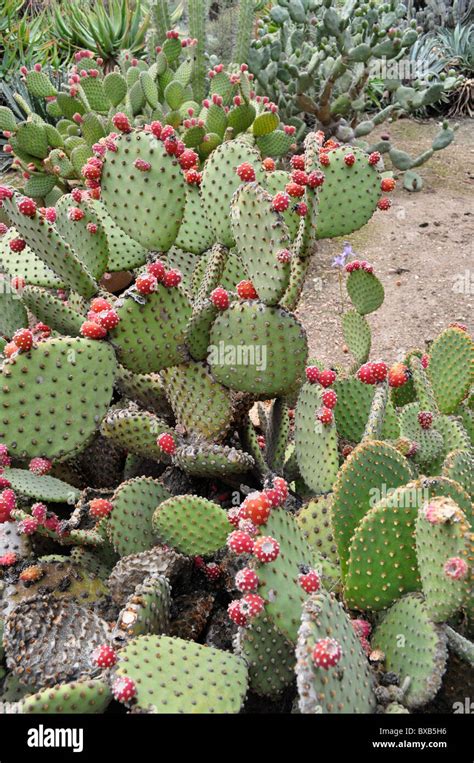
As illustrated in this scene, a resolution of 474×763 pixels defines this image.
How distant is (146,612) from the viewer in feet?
5.55

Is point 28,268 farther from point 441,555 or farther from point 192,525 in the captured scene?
point 441,555

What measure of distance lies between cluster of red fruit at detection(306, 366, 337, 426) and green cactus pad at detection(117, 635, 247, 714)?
0.76 meters

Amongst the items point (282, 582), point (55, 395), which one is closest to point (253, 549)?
point (282, 582)

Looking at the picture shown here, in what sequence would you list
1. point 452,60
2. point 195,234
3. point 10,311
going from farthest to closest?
point 452,60, point 195,234, point 10,311

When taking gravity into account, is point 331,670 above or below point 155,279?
below

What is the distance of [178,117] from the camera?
5.29 meters

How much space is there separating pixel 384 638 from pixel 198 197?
1876 mm

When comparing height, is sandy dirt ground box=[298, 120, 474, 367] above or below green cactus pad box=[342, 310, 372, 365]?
below

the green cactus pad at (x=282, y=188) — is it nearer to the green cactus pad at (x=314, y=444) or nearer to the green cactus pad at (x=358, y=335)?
the green cactus pad at (x=358, y=335)

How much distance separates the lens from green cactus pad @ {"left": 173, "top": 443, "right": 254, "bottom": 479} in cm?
205

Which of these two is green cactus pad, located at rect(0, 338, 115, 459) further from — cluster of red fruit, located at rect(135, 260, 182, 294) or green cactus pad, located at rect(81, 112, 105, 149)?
green cactus pad, located at rect(81, 112, 105, 149)

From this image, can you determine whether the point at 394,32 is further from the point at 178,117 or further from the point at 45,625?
the point at 45,625

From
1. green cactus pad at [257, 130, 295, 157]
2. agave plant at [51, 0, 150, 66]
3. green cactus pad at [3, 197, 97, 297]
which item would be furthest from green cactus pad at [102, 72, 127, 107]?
green cactus pad at [3, 197, 97, 297]

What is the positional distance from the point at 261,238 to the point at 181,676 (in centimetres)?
119
